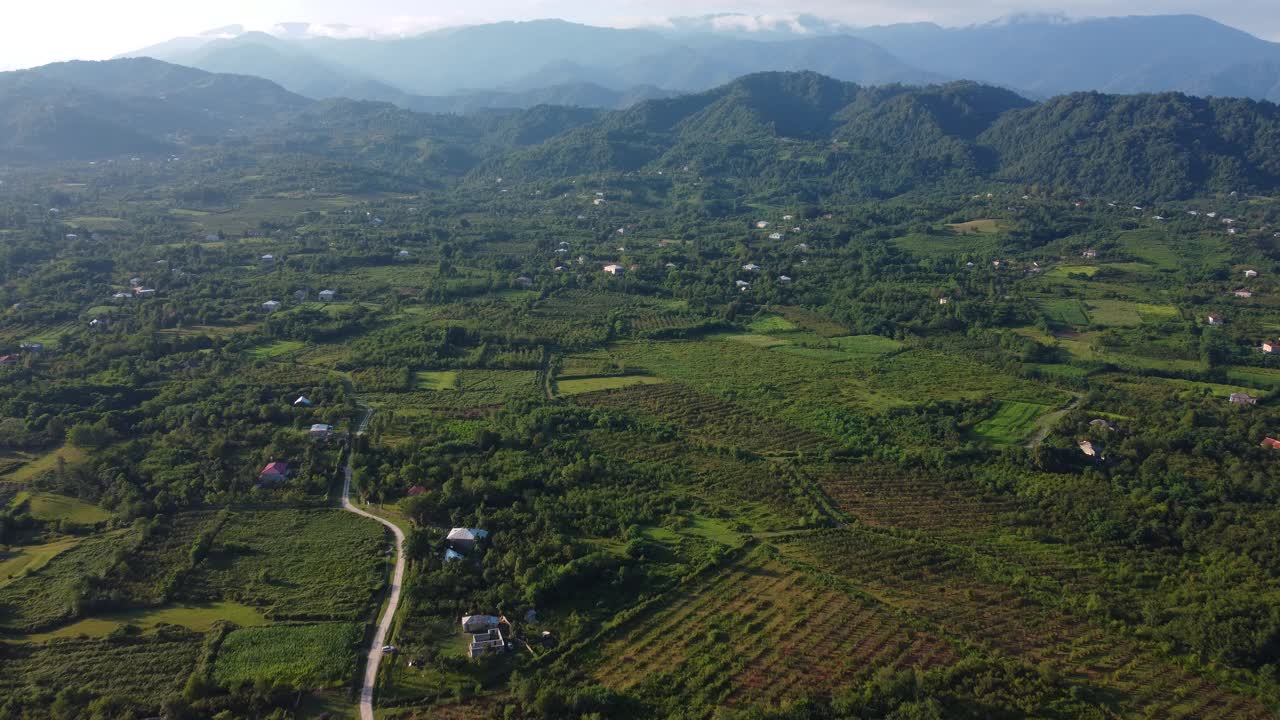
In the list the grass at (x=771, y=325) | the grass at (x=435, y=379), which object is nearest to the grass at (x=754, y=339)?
the grass at (x=771, y=325)

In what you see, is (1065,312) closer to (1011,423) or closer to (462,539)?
(1011,423)

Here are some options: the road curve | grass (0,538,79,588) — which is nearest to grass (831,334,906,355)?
the road curve

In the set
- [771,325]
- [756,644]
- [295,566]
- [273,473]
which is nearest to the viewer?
[756,644]

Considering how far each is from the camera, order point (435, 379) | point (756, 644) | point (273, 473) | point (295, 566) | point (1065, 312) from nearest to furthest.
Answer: point (756, 644)
point (295, 566)
point (273, 473)
point (435, 379)
point (1065, 312)

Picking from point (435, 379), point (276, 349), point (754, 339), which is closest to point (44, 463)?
point (276, 349)

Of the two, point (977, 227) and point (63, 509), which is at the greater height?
point (977, 227)

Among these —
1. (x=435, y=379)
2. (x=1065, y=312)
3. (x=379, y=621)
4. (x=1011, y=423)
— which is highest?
(x=1065, y=312)

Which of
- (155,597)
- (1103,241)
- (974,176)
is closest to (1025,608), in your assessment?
(155,597)
